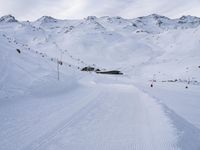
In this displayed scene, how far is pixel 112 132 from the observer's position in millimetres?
8180

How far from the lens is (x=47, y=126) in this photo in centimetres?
858

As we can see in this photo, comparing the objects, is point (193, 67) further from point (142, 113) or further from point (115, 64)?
point (142, 113)

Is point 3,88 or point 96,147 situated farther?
point 3,88

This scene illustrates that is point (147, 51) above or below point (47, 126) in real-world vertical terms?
above

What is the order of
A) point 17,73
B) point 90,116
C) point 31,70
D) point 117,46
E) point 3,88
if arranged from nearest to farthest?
point 90,116 < point 3,88 < point 17,73 < point 31,70 < point 117,46

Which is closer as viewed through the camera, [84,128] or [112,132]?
[112,132]

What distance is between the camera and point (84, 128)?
8570 millimetres

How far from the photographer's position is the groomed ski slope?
7.02 metres

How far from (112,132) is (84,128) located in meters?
0.91

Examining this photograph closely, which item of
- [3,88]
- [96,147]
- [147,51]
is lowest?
[96,147]

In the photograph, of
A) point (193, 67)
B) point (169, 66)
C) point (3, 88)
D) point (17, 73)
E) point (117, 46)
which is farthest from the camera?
point (117, 46)

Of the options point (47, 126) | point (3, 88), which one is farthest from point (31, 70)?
point (47, 126)

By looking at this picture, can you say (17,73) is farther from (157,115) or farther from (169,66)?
(169,66)

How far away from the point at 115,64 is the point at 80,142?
83248 millimetres
